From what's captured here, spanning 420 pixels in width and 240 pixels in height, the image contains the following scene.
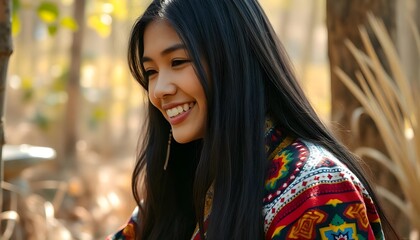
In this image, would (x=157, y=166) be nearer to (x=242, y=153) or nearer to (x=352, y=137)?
(x=242, y=153)

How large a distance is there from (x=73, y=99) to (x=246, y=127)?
4647 mm

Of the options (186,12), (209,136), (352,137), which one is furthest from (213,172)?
(352,137)

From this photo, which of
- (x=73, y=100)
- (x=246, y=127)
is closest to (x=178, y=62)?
(x=246, y=127)

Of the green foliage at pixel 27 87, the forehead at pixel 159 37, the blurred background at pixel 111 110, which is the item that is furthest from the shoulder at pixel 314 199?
the green foliage at pixel 27 87

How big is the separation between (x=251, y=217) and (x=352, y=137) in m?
1.61

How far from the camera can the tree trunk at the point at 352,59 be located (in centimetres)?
301

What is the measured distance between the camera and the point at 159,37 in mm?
1684

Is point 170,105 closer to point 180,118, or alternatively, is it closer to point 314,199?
point 180,118

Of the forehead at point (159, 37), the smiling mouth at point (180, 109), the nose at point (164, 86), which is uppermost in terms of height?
the forehead at point (159, 37)

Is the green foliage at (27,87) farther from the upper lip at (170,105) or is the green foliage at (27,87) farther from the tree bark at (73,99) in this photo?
the upper lip at (170,105)

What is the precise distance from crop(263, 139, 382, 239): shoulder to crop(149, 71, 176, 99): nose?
0.27 metres

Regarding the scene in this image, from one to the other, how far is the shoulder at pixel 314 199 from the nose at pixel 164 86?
275mm

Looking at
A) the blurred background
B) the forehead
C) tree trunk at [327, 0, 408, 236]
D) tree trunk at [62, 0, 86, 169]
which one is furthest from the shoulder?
tree trunk at [62, 0, 86, 169]

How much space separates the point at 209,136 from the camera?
5.41ft
